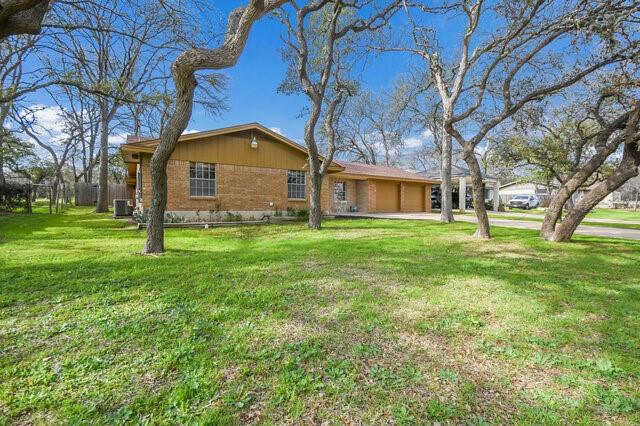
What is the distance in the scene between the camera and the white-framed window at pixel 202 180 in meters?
12.2

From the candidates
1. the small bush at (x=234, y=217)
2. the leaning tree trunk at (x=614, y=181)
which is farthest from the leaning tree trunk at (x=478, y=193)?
the small bush at (x=234, y=217)

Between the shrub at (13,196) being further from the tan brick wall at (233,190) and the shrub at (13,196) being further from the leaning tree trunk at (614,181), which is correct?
the leaning tree trunk at (614,181)

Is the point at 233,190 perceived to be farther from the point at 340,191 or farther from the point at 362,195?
the point at 362,195

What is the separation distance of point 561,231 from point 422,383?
26.9 feet

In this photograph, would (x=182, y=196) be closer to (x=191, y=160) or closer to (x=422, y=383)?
(x=191, y=160)

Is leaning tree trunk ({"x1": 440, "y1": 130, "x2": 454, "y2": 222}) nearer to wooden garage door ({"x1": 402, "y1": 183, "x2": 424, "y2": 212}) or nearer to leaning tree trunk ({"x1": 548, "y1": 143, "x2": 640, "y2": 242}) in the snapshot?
leaning tree trunk ({"x1": 548, "y1": 143, "x2": 640, "y2": 242})

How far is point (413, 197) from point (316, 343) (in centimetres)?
2139

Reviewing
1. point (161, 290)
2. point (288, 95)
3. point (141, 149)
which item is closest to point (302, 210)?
point (288, 95)

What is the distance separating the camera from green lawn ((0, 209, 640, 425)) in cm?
183

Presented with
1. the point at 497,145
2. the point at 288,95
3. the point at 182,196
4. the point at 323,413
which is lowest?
the point at 323,413

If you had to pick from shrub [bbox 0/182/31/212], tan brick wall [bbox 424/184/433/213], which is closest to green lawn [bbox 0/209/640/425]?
shrub [bbox 0/182/31/212]

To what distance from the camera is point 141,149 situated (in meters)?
10.7

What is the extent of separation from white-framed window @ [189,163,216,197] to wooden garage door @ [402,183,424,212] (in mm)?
13920

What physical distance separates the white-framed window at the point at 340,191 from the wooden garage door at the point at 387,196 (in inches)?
87.3
